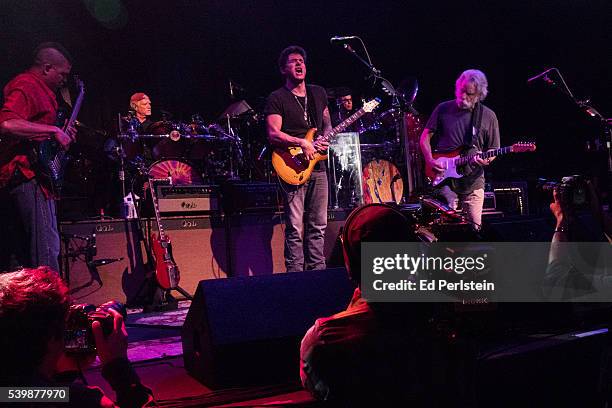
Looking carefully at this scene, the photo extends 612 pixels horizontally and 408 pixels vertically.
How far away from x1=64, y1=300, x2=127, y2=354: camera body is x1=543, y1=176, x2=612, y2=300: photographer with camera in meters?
2.51

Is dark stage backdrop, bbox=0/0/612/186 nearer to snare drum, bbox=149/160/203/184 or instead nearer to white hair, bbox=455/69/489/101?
snare drum, bbox=149/160/203/184

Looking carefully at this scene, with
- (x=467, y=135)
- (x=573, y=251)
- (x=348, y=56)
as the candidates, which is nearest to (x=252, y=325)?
(x=573, y=251)

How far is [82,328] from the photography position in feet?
5.57

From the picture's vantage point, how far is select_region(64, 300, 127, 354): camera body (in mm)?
1691

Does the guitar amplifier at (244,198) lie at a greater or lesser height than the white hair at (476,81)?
lesser

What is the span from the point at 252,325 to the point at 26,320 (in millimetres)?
1264

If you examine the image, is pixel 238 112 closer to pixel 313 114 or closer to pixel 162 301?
pixel 313 114

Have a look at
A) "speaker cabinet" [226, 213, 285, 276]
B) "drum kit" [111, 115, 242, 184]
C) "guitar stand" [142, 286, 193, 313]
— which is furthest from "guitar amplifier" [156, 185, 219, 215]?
"drum kit" [111, 115, 242, 184]

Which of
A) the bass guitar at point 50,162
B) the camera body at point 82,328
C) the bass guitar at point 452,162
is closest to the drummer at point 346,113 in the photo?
the bass guitar at point 452,162

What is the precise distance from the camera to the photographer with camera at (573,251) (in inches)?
124

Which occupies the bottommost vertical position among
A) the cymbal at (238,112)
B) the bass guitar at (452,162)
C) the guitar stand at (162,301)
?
the guitar stand at (162,301)

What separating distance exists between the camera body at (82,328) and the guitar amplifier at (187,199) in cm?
432

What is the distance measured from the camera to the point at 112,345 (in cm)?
171

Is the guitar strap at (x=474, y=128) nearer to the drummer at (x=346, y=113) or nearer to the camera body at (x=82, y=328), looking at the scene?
the drummer at (x=346, y=113)
